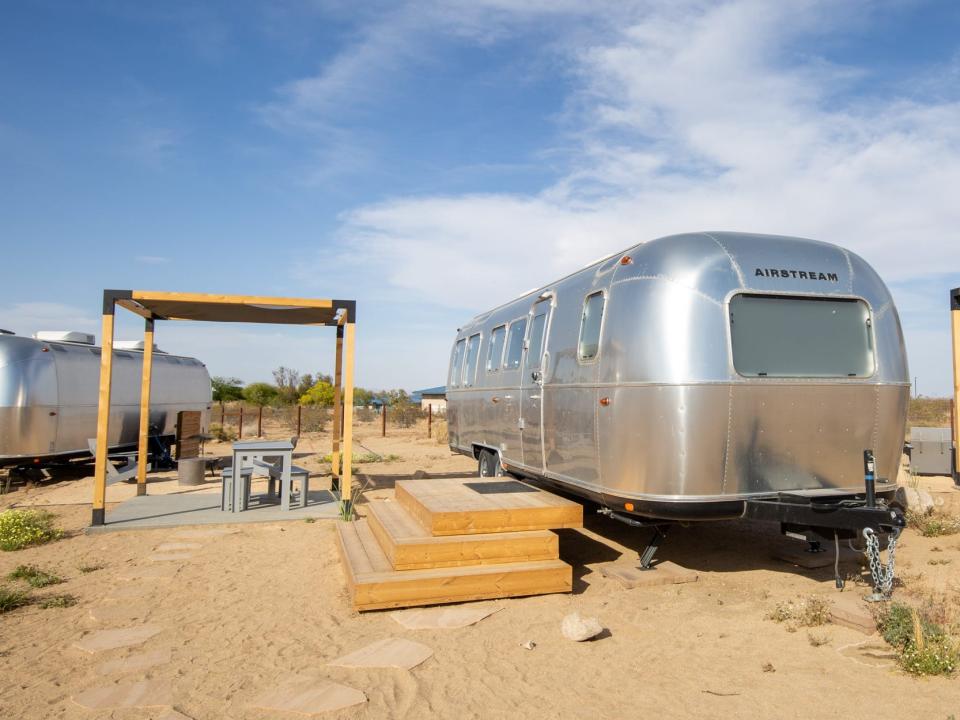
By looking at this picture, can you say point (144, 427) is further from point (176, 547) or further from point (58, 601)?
point (58, 601)

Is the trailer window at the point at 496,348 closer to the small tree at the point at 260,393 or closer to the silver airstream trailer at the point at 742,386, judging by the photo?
the silver airstream trailer at the point at 742,386

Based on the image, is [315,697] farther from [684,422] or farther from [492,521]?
[684,422]

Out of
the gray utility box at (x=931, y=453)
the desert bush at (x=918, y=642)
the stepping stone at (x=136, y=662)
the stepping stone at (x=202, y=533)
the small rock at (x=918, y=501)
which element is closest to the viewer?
the desert bush at (x=918, y=642)

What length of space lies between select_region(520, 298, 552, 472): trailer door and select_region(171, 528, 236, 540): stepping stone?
3.70m

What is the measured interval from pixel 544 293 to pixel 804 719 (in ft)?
17.2

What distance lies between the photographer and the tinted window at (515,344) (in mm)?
8445

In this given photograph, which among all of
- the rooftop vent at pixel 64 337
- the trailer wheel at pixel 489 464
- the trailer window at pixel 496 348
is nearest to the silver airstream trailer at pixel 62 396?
the rooftop vent at pixel 64 337

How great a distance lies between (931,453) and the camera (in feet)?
37.5

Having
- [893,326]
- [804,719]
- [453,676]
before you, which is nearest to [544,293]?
[893,326]

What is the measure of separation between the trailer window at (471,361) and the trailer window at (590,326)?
3.93m

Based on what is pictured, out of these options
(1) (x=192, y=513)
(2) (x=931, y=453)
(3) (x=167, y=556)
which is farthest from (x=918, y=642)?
(2) (x=931, y=453)

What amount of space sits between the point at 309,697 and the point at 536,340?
4.81m

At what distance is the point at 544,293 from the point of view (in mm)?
7992

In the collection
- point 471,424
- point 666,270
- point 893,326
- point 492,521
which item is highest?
point 666,270
